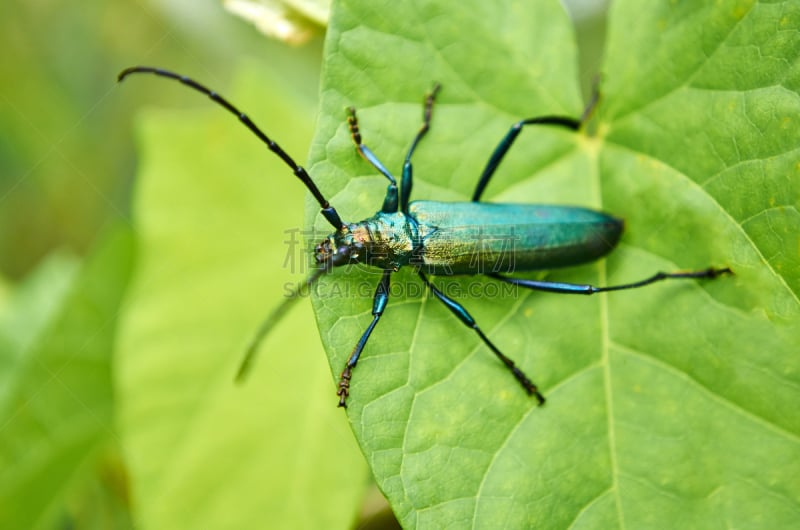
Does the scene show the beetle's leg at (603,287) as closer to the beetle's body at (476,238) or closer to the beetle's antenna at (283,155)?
the beetle's body at (476,238)

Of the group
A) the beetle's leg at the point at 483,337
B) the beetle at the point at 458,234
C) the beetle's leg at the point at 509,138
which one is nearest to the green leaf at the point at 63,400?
the beetle at the point at 458,234

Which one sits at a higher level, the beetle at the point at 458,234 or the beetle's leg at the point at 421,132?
the beetle's leg at the point at 421,132

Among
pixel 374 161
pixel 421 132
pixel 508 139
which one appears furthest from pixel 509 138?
pixel 374 161

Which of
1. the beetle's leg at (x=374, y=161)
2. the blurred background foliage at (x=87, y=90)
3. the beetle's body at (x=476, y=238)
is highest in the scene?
the blurred background foliage at (x=87, y=90)

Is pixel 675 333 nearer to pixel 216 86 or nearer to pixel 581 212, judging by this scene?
pixel 581 212

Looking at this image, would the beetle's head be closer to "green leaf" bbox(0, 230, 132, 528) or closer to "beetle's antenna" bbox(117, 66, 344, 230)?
"beetle's antenna" bbox(117, 66, 344, 230)

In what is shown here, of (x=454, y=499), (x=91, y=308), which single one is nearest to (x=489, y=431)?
(x=454, y=499)

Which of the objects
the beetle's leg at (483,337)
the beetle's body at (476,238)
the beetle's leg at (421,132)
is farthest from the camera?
the beetle's body at (476,238)
